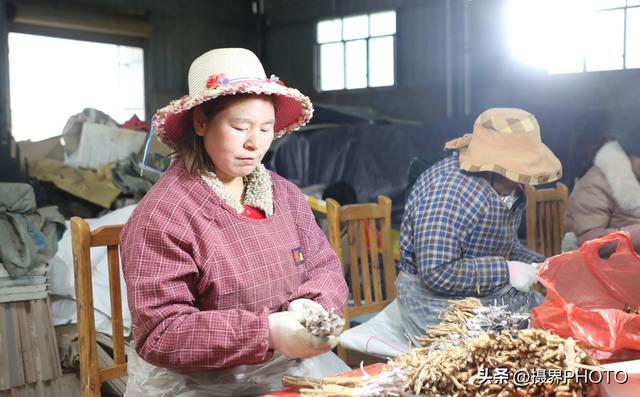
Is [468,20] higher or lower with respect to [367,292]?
higher

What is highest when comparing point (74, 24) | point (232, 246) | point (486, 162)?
point (74, 24)

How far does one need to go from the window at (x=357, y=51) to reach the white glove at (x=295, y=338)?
6.04 metres

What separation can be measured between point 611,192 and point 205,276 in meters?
1.18

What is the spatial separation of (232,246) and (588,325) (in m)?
0.73

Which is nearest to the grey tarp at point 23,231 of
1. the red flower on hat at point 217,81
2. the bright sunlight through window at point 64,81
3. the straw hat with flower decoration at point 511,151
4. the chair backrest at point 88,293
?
the chair backrest at point 88,293

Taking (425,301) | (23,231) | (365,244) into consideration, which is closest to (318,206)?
(365,244)

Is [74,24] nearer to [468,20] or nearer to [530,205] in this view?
[468,20]

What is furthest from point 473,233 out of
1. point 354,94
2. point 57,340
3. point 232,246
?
point 354,94

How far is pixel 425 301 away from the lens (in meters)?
Answer: 2.21

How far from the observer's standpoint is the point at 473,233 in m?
2.13

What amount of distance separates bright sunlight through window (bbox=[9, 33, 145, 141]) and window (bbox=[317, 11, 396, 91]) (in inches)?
79.1

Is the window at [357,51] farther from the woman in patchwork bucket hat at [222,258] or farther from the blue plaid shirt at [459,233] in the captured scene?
the woman in patchwork bucket hat at [222,258]

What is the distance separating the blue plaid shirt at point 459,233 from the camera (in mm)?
2088

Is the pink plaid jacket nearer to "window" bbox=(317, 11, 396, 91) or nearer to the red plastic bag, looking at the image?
the red plastic bag
